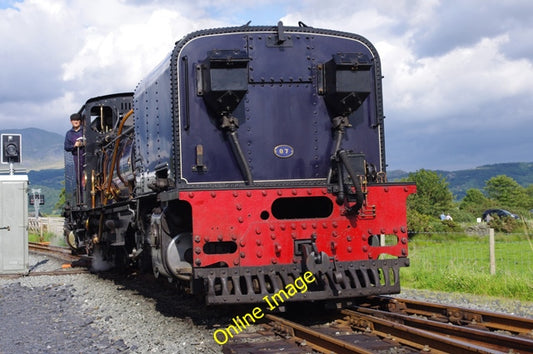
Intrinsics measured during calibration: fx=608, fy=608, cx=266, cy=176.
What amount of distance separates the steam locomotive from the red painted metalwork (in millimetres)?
11

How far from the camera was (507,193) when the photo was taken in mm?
80812

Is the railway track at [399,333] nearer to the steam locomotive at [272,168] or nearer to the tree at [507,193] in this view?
the steam locomotive at [272,168]

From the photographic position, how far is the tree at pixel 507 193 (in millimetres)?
76875

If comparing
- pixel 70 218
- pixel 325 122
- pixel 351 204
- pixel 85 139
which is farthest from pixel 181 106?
pixel 70 218

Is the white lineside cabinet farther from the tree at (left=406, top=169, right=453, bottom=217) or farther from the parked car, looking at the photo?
the tree at (left=406, top=169, right=453, bottom=217)

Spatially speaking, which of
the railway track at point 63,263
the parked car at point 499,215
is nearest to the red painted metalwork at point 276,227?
the railway track at point 63,263

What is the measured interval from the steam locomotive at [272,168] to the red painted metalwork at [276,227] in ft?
0.04

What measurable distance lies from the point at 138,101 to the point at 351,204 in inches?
150

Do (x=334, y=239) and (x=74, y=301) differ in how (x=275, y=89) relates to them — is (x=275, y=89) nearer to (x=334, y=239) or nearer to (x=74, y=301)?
(x=334, y=239)

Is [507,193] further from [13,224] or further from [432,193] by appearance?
[13,224]

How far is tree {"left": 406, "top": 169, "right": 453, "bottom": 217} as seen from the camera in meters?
59.1

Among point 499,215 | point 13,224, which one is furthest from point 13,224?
point 499,215

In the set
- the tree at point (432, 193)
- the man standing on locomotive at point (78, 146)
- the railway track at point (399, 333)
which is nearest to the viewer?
the railway track at point (399, 333)

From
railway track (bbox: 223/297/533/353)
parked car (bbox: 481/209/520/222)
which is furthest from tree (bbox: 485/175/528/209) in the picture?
railway track (bbox: 223/297/533/353)
